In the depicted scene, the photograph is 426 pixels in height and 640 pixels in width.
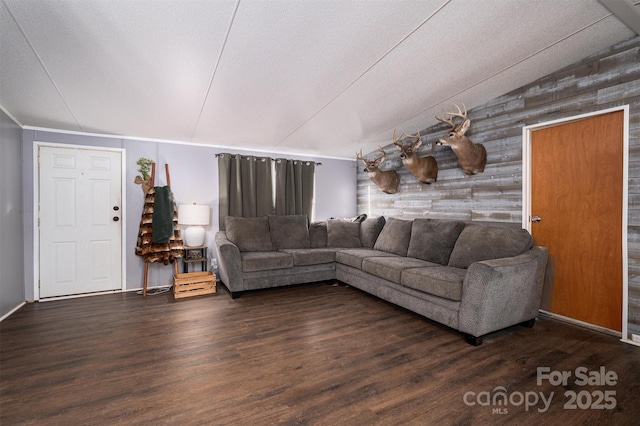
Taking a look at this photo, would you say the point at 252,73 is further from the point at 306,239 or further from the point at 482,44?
the point at 306,239

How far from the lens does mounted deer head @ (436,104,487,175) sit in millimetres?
3170

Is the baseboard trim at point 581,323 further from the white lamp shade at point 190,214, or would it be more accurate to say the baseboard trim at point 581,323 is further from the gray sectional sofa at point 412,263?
the white lamp shade at point 190,214

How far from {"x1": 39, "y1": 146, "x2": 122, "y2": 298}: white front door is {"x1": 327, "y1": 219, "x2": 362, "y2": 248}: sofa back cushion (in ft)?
9.93

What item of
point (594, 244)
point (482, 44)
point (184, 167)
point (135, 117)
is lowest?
point (594, 244)

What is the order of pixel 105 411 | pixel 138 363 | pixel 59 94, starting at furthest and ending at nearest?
pixel 59 94 → pixel 138 363 → pixel 105 411

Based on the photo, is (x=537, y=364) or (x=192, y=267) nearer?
(x=537, y=364)

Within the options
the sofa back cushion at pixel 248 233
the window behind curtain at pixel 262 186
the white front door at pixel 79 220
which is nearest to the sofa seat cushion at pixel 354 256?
the sofa back cushion at pixel 248 233

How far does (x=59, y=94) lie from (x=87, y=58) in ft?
2.92

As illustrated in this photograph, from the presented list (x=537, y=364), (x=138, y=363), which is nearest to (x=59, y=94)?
(x=138, y=363)

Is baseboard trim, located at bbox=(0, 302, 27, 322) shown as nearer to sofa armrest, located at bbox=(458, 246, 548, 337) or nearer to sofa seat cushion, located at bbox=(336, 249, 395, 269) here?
sofa seat cushion, located at bbox=(336, 249, 395, 269)

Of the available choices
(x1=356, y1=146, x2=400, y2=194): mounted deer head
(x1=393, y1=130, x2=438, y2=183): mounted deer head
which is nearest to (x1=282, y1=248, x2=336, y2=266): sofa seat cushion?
(x1=356, y1=146, x2=400, y2=194): mounted deer head

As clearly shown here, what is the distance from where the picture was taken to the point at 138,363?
6.82 ft

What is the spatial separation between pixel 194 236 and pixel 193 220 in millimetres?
236

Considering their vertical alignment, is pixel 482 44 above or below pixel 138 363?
above
